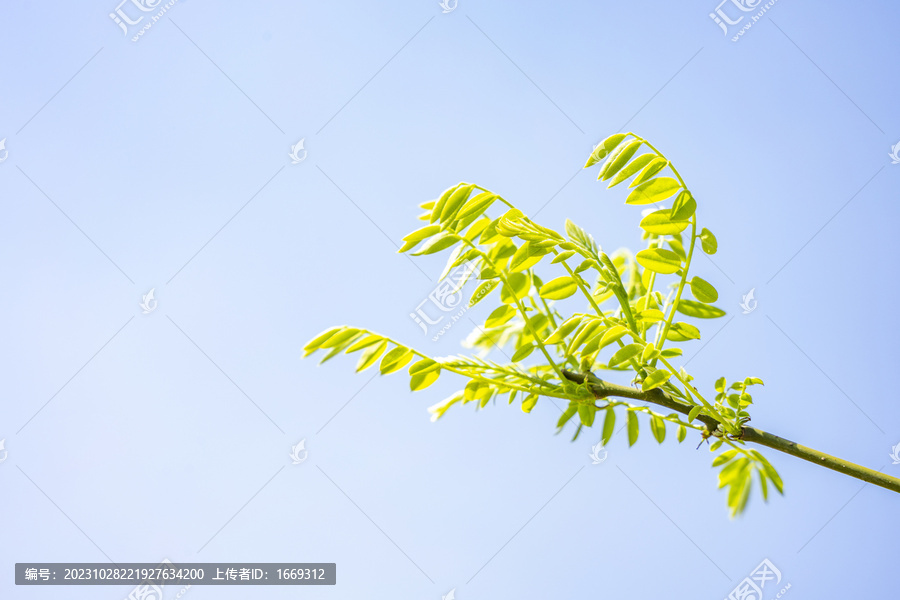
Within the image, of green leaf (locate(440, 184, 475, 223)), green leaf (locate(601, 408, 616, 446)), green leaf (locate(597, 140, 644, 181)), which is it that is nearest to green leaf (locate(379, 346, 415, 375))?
green leaf (locate(440, 184, 475, 223))

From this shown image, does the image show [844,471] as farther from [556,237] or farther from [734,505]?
[556,237]

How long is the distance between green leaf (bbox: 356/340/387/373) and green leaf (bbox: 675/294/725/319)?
0.61 metres

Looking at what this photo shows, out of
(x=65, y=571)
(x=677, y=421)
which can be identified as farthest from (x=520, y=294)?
(x=65, y=571)

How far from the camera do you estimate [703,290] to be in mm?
1197

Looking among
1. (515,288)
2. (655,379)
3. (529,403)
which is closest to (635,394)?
(655,379)

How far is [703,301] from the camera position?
121cm

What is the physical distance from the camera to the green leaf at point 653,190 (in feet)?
3.65

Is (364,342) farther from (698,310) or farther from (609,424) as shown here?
(698,310)

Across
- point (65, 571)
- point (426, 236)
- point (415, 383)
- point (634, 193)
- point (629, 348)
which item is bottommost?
point (629, 348)

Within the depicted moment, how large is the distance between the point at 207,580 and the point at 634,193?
2.81 meters

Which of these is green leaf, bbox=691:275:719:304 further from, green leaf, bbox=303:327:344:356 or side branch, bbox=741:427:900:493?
green leaf, bbox=303:327:344:356

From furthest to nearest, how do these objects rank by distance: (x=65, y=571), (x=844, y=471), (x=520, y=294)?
1. (x=65, y=571)
2. (x=520, y=294)
3. (x=844, y=471)

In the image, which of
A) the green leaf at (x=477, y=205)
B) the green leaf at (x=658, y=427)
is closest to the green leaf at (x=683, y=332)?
the green leaf at (x=658, y=427)

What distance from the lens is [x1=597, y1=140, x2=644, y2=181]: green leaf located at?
3.73 feet
